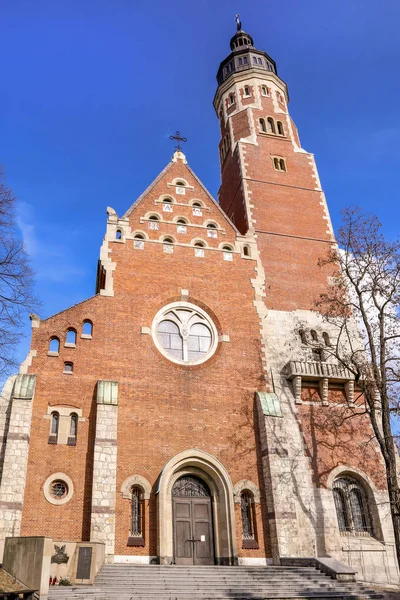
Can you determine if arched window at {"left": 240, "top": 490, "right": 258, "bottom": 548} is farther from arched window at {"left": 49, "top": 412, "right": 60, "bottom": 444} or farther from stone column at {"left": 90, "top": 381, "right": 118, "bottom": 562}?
arched window at {"left": 49, "top": 412, "right": 60, "bottom": 444}

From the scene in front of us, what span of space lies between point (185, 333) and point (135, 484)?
23.3 feet

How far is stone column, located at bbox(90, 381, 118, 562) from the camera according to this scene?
17734mm

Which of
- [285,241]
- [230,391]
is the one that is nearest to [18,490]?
[230,391]

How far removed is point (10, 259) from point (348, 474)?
16.5 meters

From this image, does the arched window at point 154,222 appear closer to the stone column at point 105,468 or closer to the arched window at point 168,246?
the arched window at point 168,246

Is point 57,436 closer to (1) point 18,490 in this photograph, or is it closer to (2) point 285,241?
(1) point 18,490

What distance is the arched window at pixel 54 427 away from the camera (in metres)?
19.5

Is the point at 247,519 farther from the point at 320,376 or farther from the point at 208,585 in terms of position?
the point at 320,376

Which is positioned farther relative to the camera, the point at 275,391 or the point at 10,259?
the point at 275,391

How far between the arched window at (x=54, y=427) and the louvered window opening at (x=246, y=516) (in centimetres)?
774

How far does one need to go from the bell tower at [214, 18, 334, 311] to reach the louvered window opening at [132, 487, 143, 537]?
448 inches

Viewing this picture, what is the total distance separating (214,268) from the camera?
26.0 metres

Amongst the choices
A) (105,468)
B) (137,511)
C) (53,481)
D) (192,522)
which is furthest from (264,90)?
(53,481)

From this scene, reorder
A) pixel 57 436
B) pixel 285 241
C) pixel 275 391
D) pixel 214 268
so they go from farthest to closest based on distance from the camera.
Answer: pixel 285 241, pixel 214 268, pixel 275 391, pixel 57 436
